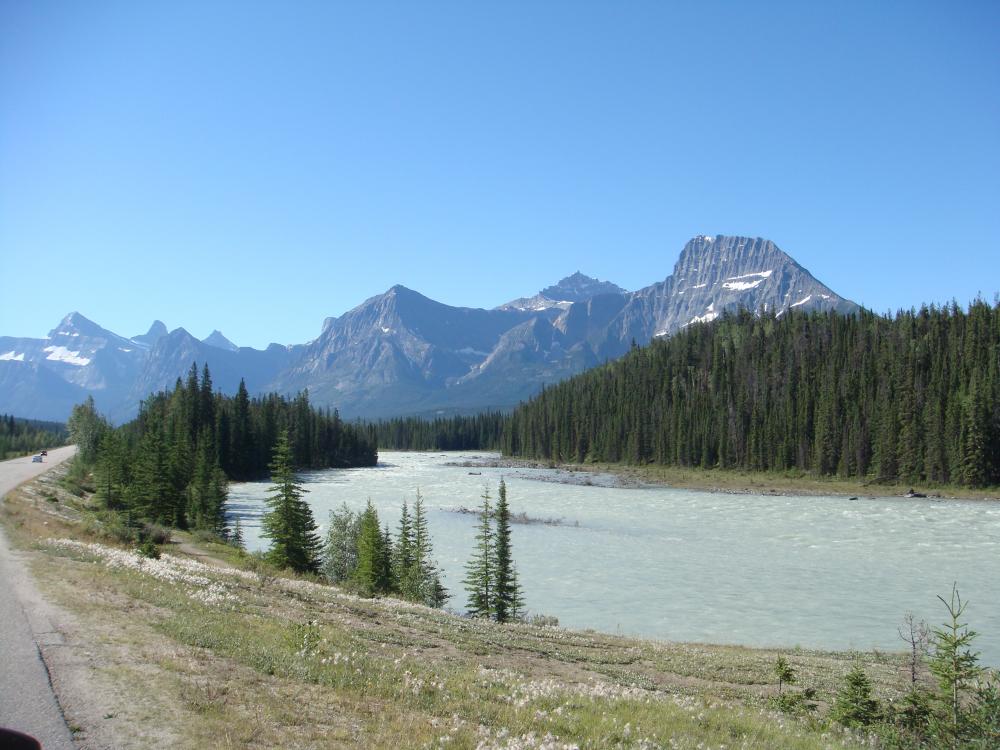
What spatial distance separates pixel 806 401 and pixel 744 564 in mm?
95746

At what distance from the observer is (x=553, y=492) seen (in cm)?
9231

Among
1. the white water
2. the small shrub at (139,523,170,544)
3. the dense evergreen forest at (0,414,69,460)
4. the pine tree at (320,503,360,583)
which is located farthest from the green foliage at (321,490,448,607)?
the dense evergreen forest at (0,414,69,460)

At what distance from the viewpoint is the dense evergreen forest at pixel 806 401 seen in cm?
9938

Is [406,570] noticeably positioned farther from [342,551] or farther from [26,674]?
[26,674]

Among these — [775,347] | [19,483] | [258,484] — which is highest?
[775,347]

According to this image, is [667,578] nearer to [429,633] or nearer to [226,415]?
[429,633]

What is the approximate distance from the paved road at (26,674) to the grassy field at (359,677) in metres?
0.24

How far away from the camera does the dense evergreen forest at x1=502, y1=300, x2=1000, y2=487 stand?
326ft

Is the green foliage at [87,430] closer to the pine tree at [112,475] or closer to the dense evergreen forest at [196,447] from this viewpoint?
the dense evergreen forest at [196,447]

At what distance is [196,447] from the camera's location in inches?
3642

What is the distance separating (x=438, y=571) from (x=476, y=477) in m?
79.0

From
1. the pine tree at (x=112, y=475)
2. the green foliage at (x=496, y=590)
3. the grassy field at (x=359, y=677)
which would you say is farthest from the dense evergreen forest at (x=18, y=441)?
the grassy field at (x=359, y=677)

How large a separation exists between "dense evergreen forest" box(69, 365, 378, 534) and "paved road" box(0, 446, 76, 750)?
30.9 metres

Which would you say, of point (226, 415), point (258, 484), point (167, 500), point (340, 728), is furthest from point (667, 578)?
point (226, 415)
